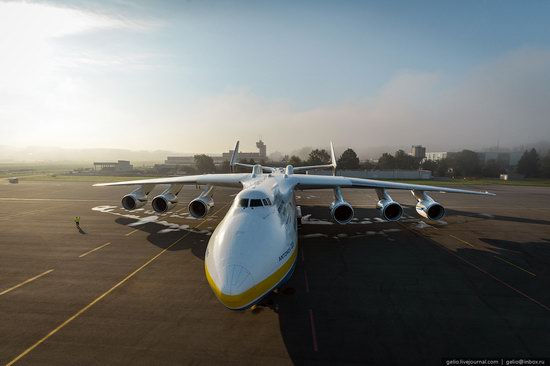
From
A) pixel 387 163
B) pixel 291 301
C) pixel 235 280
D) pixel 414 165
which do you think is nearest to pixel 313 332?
pixel 291 301

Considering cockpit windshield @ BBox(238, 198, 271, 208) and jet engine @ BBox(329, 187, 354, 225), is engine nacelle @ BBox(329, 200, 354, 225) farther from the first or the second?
cockpit windshield @ BBox(238, 198, 271, 208)

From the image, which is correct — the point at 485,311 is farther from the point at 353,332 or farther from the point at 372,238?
the point at 372,238

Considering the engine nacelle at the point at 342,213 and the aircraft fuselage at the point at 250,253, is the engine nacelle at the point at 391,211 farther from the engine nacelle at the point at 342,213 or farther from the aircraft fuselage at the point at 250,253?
the aircraft fuselage at the point at 250,253

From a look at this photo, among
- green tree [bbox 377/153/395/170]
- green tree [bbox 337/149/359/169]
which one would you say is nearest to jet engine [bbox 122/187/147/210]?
green tree [bbox 337/149/359/169]

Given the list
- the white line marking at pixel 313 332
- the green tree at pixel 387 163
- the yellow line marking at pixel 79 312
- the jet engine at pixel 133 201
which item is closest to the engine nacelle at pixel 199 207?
the yellow line marking at pixel 79 312

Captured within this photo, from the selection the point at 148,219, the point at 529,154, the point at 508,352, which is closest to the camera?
the point at 508,352

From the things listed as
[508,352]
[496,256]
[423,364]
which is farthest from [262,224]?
[496,256]

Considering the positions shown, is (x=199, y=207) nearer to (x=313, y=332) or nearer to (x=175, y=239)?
(x=175, y=239)
